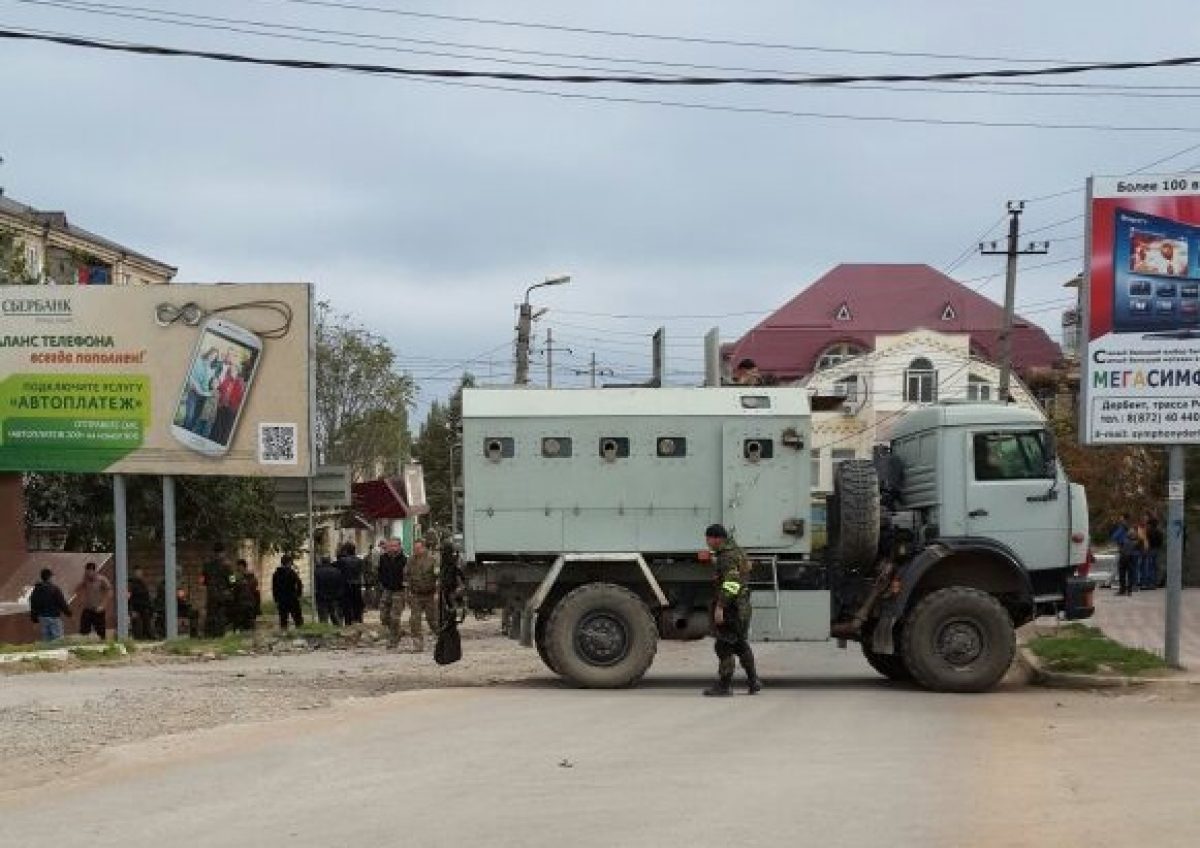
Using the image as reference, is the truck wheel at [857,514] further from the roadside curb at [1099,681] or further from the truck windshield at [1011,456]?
the roadside curb at [1099,681]

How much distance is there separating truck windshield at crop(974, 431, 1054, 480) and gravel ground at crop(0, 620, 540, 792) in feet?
17.7

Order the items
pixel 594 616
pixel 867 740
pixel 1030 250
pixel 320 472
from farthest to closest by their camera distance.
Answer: pixel 1030 250, pixel 320 472, pixel 594 616, pixel 867 740

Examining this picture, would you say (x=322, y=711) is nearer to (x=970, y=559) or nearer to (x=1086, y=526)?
(x=970, y=559)

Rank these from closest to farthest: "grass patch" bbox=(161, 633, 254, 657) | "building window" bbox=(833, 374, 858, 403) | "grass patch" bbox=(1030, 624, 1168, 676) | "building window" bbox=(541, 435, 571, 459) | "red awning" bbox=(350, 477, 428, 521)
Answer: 1. "building window" bbox=(541, 435, 571, 459)
2. "grass patch" bbox=(1030, 624, 1168, 676)
3. "grass patch" bbox=(161, 633, 254, 657)
4. "red awning" bbox=(350, 477, 428, 521)
5. "building window" bbox=(833, 374, 858, 403)

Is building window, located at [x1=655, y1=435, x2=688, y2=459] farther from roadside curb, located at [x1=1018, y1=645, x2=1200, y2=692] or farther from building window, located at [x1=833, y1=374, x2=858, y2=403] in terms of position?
building window, located at [x1=833, y1=374, x2=858, y2=403]

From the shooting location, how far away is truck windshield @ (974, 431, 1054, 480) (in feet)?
51.7

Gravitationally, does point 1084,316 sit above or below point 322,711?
above

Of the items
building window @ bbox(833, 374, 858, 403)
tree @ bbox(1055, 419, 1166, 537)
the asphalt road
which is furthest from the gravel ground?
building window @ bbox(833, 374, 858, 403)

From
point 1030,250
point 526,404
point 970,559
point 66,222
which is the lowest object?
point 970,559

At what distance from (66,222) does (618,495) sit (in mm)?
56915

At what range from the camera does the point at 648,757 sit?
10578 mm

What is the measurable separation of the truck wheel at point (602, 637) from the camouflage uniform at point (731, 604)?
1.00m

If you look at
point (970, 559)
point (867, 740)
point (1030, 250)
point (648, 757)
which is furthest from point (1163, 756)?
point (1030, 250)

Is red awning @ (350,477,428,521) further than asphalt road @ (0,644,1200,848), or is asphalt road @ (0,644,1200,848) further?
red awning @ (350,477,428,521)
